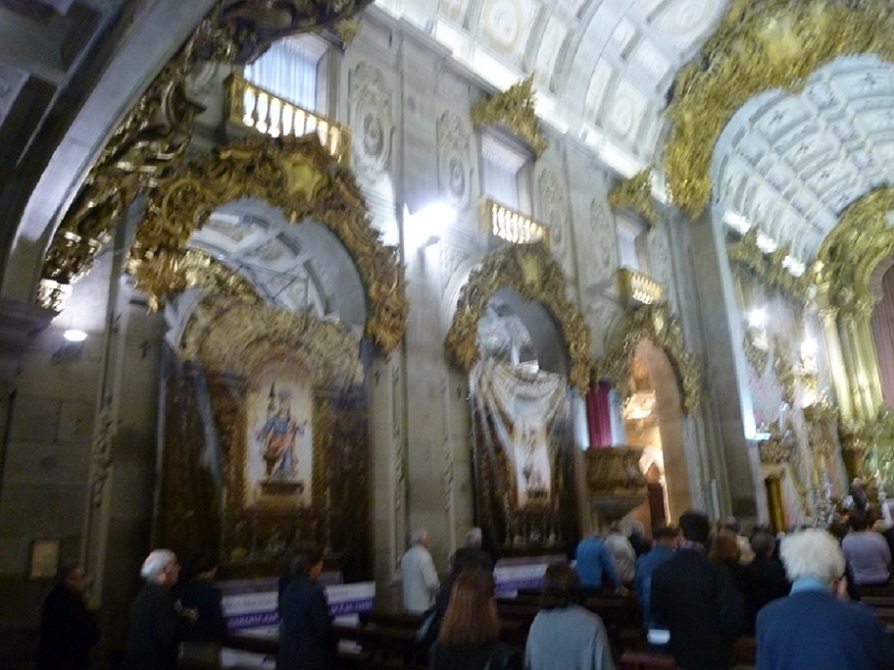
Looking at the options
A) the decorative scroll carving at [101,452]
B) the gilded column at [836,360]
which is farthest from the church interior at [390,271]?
the gilded column at [836,360]

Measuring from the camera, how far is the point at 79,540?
5.61m

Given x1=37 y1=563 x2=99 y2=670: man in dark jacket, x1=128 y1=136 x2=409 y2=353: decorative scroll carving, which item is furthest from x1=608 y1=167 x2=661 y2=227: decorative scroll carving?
x1=37 y1=563 x2=99 y2=670: man in dark jacket

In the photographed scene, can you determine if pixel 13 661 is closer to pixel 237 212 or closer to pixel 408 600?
pixel 408 600

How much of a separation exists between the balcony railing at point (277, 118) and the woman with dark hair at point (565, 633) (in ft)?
20.5

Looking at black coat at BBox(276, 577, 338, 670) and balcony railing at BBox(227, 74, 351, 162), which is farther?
balcony railing at BBox(227, 74, 351, 162)

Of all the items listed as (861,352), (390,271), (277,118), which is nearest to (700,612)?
(390,271)

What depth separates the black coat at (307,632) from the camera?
12.8ft

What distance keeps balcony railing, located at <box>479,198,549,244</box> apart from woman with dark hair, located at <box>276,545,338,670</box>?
297 inches

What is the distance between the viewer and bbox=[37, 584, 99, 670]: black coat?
4.62 meters

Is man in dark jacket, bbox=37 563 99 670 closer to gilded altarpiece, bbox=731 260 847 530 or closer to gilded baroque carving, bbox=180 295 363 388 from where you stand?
gilded baroque carving, bbox=180 295 363 388

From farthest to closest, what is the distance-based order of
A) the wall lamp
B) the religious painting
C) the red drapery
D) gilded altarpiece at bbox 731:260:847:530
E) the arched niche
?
gilded altarpiece at bbox 731:260:847:530, the arched niche, the red drapery, the religious painting, the wall lamp

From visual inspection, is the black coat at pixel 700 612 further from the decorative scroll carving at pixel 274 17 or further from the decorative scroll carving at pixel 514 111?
the decorative scroll carving at pixel 514 111

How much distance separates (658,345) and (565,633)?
11654 millimetres

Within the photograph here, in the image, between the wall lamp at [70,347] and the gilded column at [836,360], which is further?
the gilded column at [836,360]
